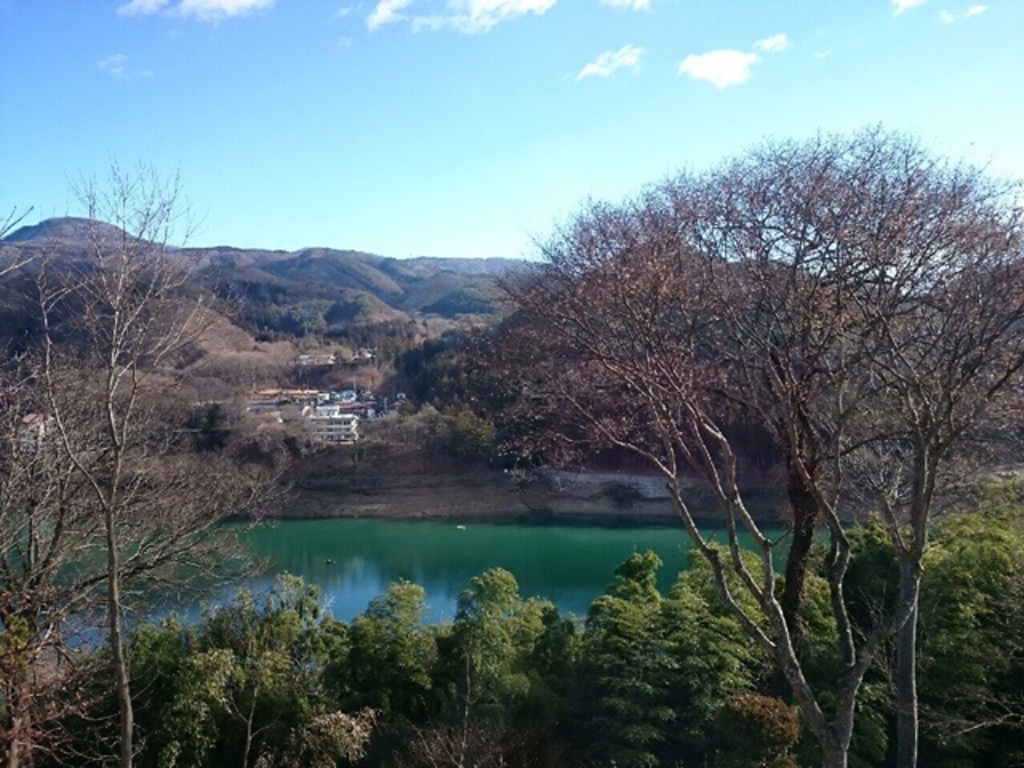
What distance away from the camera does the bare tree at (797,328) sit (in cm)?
290

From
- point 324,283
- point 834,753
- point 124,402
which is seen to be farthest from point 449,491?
point 324,283

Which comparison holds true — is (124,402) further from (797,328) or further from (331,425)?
(331,425)

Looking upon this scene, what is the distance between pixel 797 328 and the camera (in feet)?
10.5

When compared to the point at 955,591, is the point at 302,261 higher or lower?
higher

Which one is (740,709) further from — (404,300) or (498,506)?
(404,300)

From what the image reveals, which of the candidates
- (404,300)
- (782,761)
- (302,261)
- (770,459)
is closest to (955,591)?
(782,761)

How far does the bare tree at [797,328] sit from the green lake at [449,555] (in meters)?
8.73

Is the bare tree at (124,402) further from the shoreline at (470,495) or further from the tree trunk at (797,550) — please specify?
the shoreline at (470,495)

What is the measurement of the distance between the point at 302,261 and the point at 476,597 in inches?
3150

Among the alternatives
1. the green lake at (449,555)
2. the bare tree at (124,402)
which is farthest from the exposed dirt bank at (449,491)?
the bare tree at (124,402)

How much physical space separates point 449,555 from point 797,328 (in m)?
14.8

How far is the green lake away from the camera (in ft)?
45.5

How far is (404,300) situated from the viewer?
7088cm

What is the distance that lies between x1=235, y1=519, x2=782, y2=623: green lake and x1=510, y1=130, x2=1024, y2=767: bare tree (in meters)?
8.73
